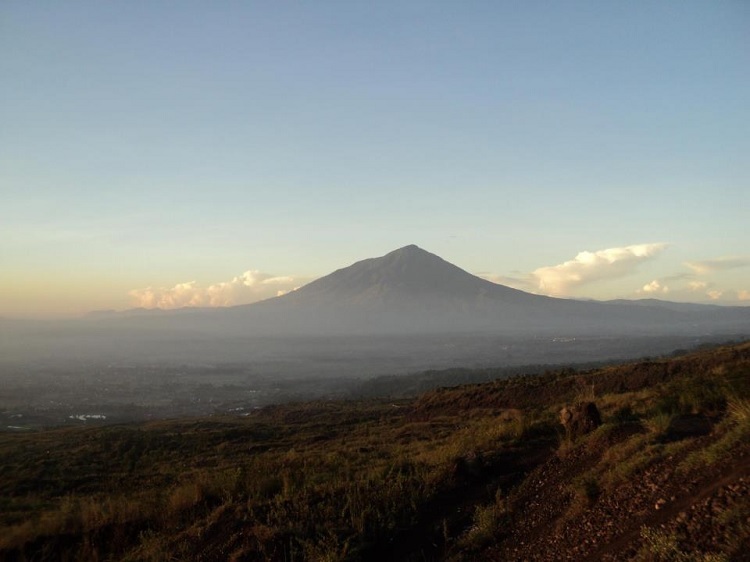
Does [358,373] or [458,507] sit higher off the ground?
[458,507]

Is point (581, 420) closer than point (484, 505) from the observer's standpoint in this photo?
A: No

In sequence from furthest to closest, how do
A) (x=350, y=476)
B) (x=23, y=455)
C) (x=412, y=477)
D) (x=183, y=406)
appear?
(x=183, y=406) → (x=23, y=455) → (x=350, y=476) → (x=412, y=477)

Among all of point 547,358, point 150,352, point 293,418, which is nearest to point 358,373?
point 547,358

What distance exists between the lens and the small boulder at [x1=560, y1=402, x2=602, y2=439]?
9.55 meters

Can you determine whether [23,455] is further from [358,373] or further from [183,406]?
[358,373]

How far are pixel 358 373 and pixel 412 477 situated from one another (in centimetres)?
10426

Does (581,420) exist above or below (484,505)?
above

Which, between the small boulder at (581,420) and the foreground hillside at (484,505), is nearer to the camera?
the foreground hillside at (484,505)

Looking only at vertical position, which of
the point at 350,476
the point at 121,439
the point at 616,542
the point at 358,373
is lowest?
the point at 358,373

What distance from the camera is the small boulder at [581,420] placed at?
9.55 meters

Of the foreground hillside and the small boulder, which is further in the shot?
the small boulder

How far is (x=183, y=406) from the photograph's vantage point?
239 ft

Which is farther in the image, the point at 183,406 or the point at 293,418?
the point at 183,406

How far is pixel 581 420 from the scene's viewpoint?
31.8ft
